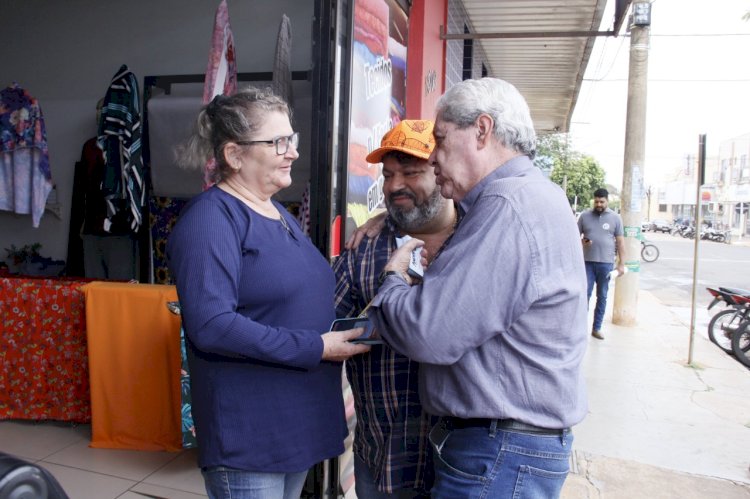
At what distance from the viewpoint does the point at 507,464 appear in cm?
134

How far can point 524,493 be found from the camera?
1354mm

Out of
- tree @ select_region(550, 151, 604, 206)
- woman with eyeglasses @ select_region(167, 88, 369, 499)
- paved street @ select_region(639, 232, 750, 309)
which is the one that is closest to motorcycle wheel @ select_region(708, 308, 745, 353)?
paved street @ select_region(639, 232, 750, 309)

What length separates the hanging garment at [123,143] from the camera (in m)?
3.88

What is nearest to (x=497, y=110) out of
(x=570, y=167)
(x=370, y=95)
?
(x=370, y=95)

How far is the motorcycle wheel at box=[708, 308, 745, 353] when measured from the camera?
791 centimetres

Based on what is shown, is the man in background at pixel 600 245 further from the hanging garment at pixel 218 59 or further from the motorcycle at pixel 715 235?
the motorcycle at pixel 715 235

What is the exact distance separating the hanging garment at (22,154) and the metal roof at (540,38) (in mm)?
3565

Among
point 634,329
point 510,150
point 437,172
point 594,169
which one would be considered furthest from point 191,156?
point 594,169

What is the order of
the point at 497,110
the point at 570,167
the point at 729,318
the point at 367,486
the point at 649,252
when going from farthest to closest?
the point at 570,167 → the point at 649,252 → the point at 729,318 → the point at 367,486 → the point at 497,110

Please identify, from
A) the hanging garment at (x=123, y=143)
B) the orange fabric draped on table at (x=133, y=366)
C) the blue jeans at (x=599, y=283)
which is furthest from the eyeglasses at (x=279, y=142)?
the blue jeans at (x=599, y=283)

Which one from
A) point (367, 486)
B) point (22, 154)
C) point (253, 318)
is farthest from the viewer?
point (22, 154)

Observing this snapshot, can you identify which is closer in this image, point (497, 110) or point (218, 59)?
point (497, 110)

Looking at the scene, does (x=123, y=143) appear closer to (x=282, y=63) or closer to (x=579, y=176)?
(x=282, y=63)

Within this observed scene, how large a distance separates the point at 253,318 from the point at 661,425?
4.31 metres
